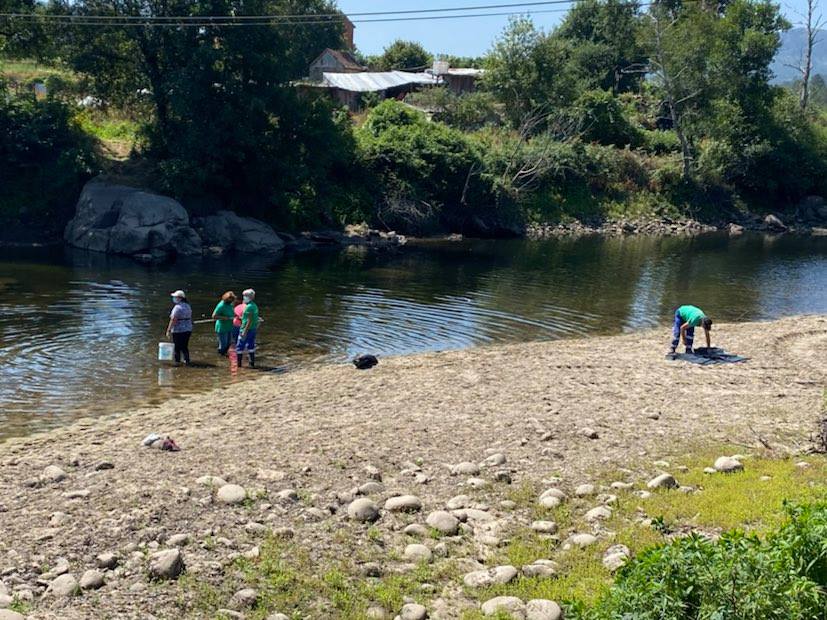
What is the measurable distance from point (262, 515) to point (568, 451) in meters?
5.41

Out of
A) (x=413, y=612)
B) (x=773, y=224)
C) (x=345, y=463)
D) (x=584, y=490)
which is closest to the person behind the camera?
(x=413, y=612)

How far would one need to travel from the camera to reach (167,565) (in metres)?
8.59

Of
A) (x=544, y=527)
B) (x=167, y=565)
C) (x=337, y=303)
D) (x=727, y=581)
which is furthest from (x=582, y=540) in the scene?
(x=337, y=303)

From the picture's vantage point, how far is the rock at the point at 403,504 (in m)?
10.7

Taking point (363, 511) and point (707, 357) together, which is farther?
point (707, 357)

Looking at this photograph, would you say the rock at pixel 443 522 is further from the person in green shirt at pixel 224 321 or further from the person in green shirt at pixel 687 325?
the person in green shirt at pixel 687 325

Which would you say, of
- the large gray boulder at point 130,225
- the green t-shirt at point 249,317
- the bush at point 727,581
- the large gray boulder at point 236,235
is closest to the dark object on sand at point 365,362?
the green t-shirt at point 249,317

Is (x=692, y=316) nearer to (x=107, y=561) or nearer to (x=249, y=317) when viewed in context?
(x=249, y=317)

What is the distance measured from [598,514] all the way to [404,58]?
98188 mm

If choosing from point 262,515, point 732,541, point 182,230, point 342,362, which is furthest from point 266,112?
point 732,541

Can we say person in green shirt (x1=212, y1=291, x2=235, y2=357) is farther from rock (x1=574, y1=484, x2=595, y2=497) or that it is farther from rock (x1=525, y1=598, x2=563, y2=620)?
rock (x1=525, y1=598, x2=563, y2=620)

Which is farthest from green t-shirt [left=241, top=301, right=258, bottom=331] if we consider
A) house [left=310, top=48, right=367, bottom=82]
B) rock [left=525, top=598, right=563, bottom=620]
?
house [left=310, top=48, right=367, bottom=82]

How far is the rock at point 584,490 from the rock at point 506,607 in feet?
Answer: 11.0

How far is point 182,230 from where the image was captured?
44906mm
